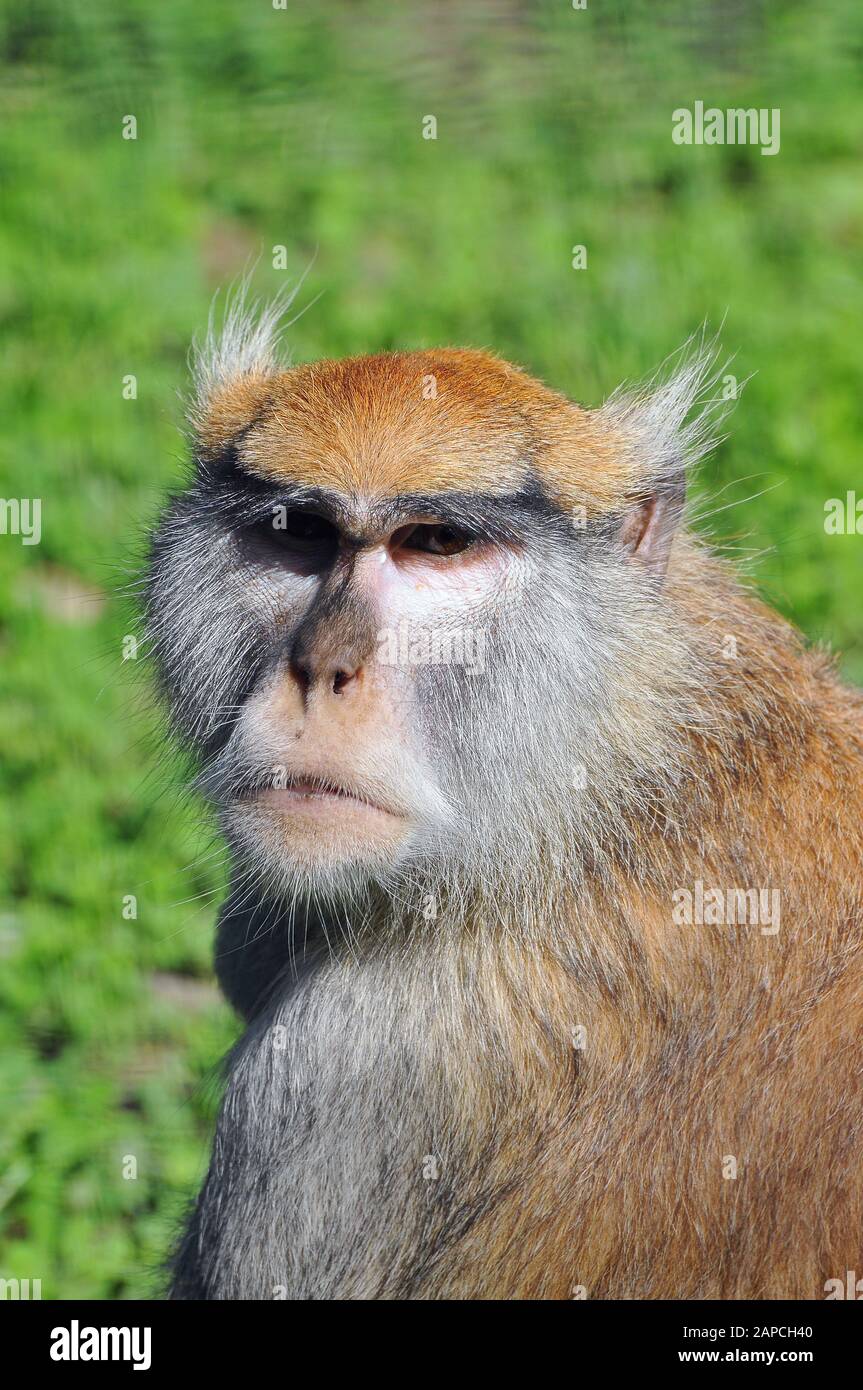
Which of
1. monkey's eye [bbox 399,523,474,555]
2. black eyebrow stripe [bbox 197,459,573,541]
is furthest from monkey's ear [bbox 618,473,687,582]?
monkey's eye [bbox 399,523,474,555]

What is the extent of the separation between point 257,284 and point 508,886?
403 centimetres

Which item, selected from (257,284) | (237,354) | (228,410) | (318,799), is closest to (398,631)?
(318,799)

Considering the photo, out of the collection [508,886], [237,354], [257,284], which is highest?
[257,284]

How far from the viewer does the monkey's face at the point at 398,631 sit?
104 inches

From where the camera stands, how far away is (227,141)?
22.5ft

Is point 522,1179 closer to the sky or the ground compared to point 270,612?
closer to the ground

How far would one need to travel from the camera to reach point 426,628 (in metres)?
2.74

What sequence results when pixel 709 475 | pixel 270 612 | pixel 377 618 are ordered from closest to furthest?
pixel 377 618 < pixel 270 612 < pixel 709 475

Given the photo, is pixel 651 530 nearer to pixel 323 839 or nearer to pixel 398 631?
pixel 398 631

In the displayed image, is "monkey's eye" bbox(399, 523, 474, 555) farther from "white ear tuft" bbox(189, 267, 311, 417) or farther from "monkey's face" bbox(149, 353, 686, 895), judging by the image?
"white ear tuft" bbox(189, 267, 311, 417)

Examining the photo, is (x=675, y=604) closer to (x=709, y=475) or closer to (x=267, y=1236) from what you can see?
(x=267, y=1236)

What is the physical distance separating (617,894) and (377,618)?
0.62 meters

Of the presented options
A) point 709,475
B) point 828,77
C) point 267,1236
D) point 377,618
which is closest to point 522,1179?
point 267,1236
